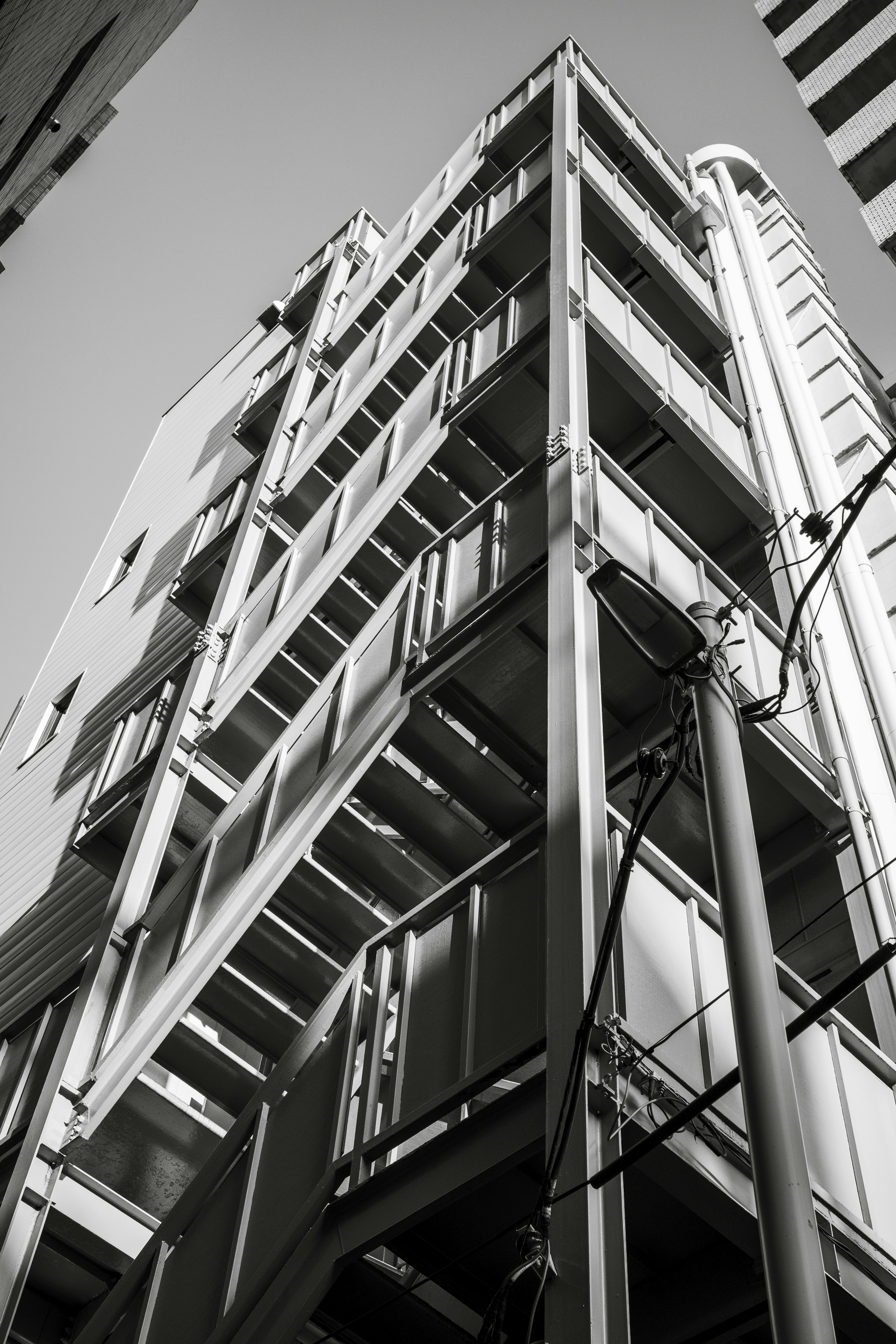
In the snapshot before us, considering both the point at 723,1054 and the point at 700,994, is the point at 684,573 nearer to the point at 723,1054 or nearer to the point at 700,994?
the point at 700,994

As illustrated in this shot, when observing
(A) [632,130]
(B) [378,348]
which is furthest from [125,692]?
(A) [632,130]

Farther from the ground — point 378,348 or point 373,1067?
point 378,348

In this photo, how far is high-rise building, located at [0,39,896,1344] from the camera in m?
5.93

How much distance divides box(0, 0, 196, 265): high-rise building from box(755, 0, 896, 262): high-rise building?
9829 mm

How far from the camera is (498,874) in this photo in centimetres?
735

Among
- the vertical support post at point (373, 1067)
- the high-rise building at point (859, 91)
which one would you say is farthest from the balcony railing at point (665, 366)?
the vertical support post at point (373, 1067)

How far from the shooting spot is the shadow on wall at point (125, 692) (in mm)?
19266

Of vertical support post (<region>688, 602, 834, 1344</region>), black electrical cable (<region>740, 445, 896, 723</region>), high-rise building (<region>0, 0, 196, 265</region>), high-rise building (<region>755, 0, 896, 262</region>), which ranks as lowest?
vertical support post (<region>688, 602, 834, 1344</region>)

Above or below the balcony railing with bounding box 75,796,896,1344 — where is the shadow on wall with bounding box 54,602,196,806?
above

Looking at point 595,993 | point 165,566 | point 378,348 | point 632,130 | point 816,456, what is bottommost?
point 595,993

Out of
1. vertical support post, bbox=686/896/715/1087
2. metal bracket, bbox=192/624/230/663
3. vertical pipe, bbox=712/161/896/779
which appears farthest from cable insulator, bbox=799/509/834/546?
metal bracket, bbox=192/624/230/663

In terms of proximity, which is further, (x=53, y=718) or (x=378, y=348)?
(x=53, y=718)

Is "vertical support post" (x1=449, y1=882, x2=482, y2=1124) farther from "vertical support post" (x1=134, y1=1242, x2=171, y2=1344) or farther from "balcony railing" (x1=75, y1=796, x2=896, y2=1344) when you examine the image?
"vertical support post" (x1=134, y1=1242, x2=171, y2=1344)

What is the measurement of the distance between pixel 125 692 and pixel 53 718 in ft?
12.7
